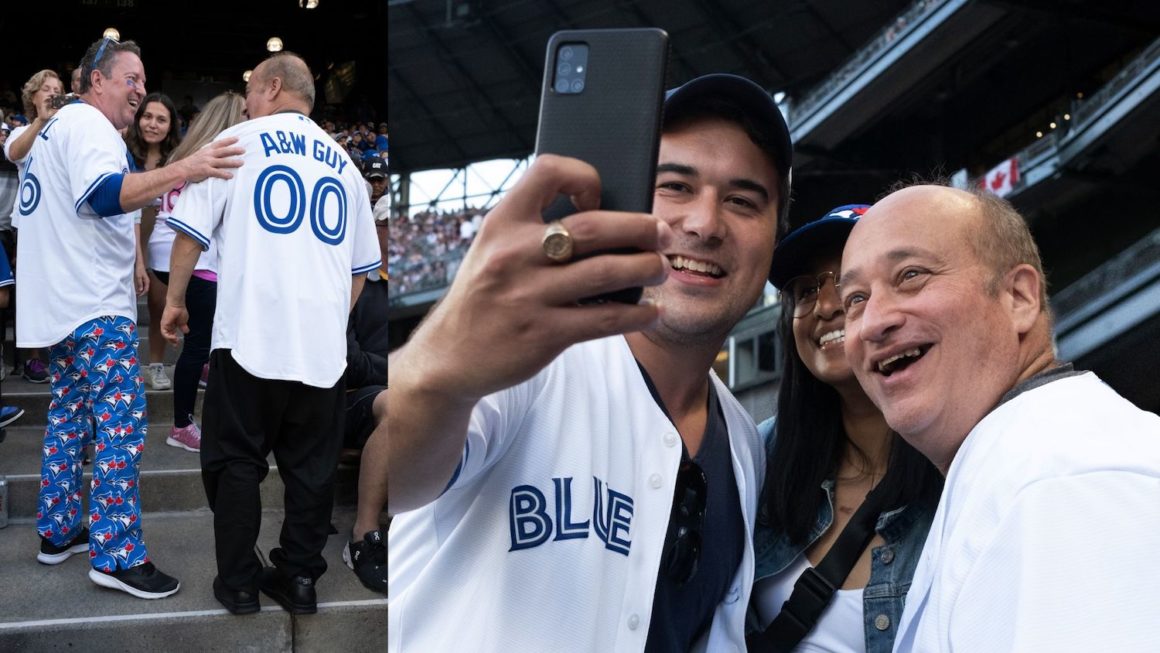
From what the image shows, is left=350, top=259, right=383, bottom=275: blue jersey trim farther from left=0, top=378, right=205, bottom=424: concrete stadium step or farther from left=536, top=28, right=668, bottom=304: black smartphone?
left=536, top=28, right=668, bottom=304: black smartphone

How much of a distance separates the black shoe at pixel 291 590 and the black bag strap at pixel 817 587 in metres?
0.32

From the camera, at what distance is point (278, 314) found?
0.62 m

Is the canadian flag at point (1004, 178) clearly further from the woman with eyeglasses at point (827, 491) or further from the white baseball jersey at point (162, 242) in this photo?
the white baseball jersey at point (162, 242)

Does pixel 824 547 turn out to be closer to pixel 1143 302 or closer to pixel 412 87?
pixel 412 87

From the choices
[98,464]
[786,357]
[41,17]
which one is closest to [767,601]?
[786,357]

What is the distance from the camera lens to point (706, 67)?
215 centimetres

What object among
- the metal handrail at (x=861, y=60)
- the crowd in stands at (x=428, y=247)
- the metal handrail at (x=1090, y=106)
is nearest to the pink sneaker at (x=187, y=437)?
the crowd in stands at (x=428, y=247)

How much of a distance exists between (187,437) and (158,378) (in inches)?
2.2

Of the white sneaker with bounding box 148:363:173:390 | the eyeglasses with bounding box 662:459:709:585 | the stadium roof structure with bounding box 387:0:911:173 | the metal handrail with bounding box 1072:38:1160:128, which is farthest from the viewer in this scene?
the metal handrail with bounding box 1072:38:1160:128

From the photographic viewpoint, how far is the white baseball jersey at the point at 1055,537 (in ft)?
1.10

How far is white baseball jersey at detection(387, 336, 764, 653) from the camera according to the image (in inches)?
19.3

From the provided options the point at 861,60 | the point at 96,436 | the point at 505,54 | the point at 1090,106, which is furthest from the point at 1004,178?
the point at 96,436

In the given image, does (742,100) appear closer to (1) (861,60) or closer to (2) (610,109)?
(2) (610,109)

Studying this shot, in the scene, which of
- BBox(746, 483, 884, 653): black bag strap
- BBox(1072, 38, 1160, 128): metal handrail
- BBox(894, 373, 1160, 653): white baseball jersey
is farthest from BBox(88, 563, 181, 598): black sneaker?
BBox(1072, 38, 1160, 128): metal handrail
